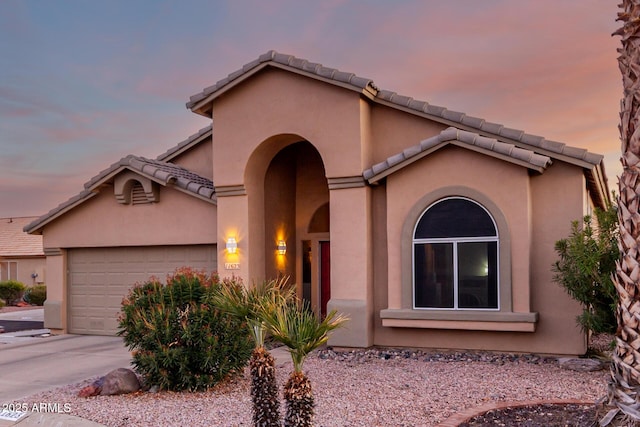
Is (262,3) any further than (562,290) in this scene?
Yes

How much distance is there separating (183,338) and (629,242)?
602cm

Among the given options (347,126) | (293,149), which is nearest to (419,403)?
(347,126)

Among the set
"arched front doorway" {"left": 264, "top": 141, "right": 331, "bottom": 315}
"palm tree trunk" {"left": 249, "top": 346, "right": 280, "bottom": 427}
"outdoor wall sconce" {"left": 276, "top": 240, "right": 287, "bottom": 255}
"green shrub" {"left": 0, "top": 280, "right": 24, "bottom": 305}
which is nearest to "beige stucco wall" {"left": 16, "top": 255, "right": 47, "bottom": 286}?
"green shrub" {"left": 0, "top": 280, "right": 24, "bottom": 305}

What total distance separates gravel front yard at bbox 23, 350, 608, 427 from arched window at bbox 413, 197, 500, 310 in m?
1.16

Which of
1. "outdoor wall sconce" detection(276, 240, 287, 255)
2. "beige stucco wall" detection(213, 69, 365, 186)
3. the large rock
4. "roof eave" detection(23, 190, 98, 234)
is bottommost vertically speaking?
the large rock

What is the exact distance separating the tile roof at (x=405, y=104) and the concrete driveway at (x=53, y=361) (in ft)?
19.7

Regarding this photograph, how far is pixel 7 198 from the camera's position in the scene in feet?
99.7

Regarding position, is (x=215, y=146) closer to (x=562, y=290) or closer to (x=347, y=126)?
(x=347, y=126)

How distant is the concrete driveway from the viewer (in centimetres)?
935

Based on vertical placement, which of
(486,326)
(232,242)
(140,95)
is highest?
(140,95)

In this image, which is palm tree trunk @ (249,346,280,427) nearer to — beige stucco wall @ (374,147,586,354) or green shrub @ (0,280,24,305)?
beige stucco wall @ (374,147,586,354)

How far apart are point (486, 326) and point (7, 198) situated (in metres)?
28.2

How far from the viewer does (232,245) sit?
1310 cm

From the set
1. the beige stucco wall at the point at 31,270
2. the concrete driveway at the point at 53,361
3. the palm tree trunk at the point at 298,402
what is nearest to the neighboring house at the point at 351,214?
the concrete driveway at the point at 53,361
